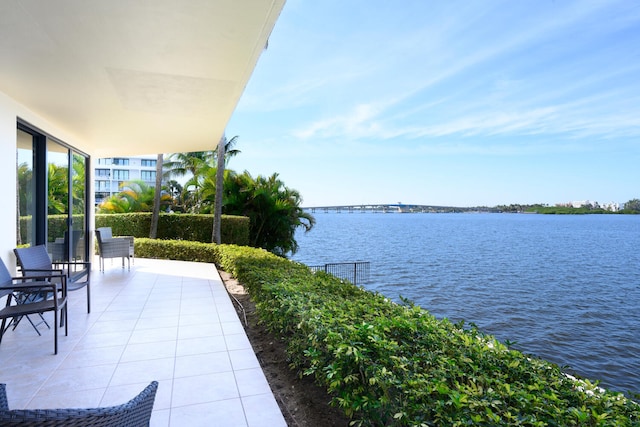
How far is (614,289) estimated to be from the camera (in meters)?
14.2

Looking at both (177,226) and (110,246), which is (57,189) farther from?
(177,226)

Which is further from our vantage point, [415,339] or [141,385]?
[141,385]

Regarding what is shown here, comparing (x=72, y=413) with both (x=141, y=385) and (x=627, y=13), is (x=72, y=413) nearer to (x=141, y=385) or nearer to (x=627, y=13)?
(x=141, y=385)

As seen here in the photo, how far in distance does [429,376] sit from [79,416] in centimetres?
142

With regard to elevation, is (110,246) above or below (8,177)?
below

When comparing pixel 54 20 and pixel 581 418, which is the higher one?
pixel 54 20

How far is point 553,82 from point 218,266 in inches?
1034

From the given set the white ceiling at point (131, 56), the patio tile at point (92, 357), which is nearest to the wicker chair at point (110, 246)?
the white ceiling at point (131, 56)

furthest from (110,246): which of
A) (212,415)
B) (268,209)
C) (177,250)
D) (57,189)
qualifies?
(268,209)

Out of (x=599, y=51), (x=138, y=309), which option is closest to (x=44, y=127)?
(x=138, y=309)

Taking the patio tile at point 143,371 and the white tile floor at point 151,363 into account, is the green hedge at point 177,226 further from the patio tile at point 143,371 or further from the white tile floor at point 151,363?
the patio tile at point 143,371

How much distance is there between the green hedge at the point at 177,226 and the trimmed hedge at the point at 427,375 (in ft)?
A: 31.9

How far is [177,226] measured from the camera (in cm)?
1241

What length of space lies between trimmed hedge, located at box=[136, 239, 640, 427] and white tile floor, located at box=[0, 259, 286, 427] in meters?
0.57
